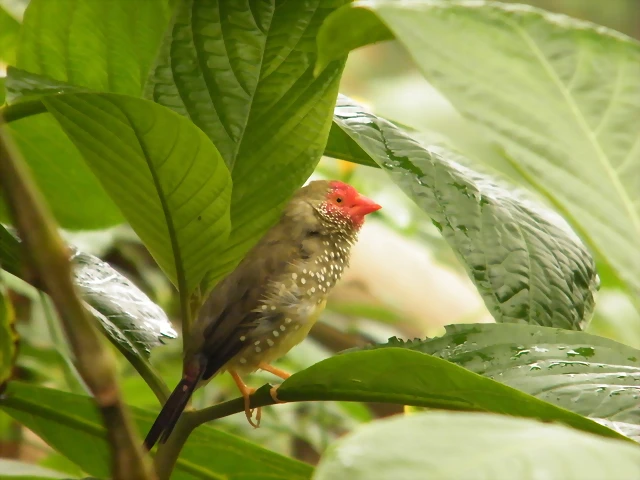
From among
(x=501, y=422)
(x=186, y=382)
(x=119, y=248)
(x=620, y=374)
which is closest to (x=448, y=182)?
(x=620, y=374)

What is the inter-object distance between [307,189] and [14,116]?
23.1 inches

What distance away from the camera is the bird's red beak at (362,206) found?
4.36ft

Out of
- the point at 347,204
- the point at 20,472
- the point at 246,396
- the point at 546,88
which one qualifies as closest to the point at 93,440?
the point at 20,472

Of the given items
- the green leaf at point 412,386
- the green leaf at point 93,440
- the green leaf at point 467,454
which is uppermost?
the green leaf at point 412,386

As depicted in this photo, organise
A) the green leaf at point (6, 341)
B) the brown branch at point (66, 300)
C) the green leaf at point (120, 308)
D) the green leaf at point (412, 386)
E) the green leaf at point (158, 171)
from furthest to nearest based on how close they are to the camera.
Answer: the green leaf at point (120, 308) < the green leaf at point (6, 341) < the green leaf at point (158, 171) < the green leaf at point (412, 386) < the brown branch at point (66, 300)

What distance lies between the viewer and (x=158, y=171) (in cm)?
78

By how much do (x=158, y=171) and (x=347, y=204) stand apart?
587mm

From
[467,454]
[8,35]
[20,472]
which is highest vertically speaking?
[8,35]

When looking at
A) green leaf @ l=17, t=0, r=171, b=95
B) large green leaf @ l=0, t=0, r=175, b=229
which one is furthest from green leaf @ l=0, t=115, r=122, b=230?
green leaf @ l=17, t=0, r=171, b=95

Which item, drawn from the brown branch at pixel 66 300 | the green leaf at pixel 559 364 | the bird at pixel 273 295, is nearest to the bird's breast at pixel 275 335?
the bird at pixel 273 295

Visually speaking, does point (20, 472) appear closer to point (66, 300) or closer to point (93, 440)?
point (93, 440)

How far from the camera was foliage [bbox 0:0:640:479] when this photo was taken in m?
0.50

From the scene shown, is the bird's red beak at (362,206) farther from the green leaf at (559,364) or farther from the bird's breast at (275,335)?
the green leaf at (559,364)

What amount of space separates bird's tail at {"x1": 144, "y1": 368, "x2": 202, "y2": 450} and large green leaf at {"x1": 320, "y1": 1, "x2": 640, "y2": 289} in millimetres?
468
